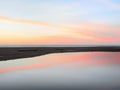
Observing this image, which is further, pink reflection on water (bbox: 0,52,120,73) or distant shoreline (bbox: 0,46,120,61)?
distant shoreline (bbox: 0,46,120,61)

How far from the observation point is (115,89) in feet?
38.5

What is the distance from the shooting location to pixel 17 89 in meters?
11.6

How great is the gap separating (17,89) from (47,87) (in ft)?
4.39

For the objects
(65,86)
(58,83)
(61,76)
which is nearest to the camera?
(65,86)

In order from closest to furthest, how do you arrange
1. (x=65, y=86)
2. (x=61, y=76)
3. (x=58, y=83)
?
1. (x=65, y=86)
2. (x=58, y=83)
3. (x=61, y=76)

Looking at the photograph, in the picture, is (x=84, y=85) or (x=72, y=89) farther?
(x=84, y=85)

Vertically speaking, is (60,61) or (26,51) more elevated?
(26,51)

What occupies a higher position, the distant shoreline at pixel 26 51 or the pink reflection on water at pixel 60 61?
the distant shoreline at pixel 26 51

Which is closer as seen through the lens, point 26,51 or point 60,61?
point 60,61

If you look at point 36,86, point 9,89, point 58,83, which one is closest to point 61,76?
point 58,83

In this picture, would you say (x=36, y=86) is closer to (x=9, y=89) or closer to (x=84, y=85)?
(x=9, y=89)

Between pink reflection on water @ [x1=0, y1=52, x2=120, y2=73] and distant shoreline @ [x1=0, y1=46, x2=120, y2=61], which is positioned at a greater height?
distant shoreline @ [x1=0, y1=46, x2=120, y2=61]

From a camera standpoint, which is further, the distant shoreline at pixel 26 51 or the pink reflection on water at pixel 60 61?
the distant shoreline at pixel 26 51

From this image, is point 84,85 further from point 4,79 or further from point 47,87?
point 4,79
